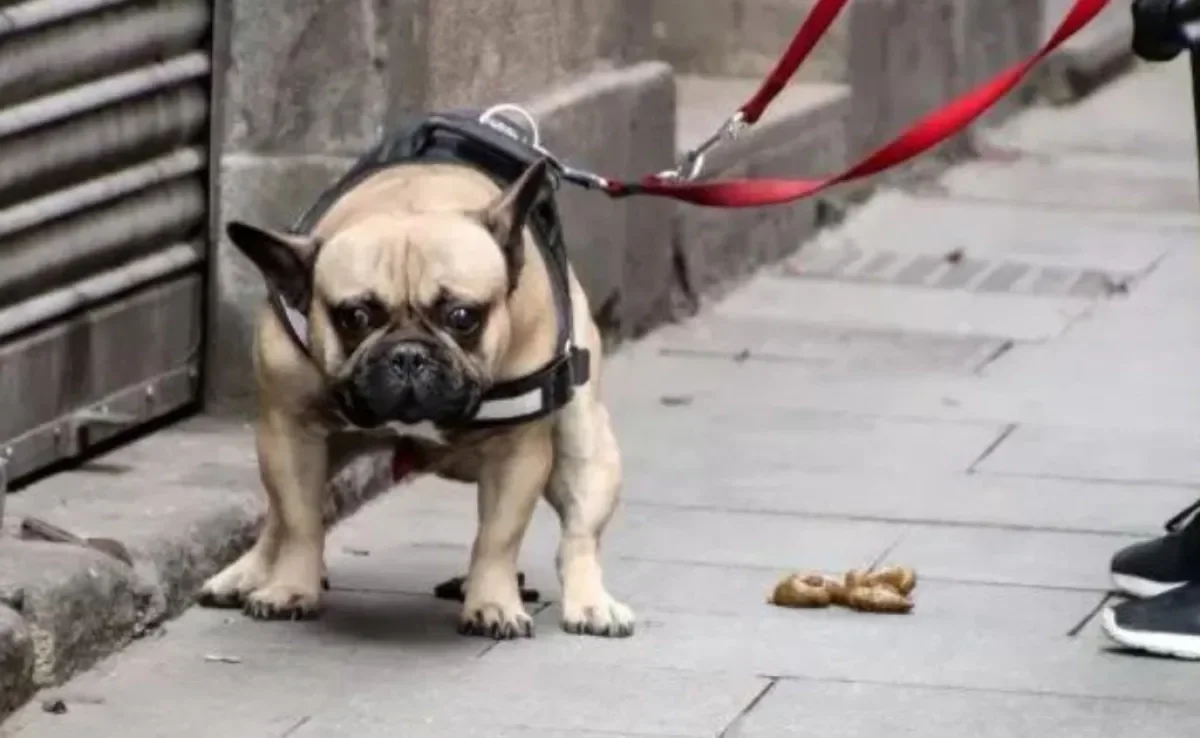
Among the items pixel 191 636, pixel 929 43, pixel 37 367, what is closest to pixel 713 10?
pixel 929 43

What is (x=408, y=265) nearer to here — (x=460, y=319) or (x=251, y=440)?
(x=460, y=319)

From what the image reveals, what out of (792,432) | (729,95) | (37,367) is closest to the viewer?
(37,367)

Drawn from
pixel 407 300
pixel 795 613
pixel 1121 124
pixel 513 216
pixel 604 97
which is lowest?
pixel 1121 124

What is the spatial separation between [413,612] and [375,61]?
1.74 meters

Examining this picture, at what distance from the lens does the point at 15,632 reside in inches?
207

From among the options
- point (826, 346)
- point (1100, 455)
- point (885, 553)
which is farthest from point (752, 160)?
point (885, 553)

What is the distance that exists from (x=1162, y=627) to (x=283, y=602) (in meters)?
1.66

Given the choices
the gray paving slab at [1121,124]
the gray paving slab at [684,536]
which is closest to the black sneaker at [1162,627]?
the gray paving slab at [684,536]

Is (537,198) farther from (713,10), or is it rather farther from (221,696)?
(713,10)

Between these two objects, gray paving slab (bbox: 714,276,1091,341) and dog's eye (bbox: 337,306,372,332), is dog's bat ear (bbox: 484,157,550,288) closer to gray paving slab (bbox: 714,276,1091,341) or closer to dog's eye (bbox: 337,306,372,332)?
dog's eye (bbox: 337,306,372,332)

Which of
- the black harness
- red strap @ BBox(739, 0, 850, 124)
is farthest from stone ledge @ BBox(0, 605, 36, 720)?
red strap @ BBox(739, 0, 850, 124)

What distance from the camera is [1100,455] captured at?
25.3 ft

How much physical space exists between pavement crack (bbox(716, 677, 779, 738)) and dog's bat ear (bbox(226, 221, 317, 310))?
1062 mm

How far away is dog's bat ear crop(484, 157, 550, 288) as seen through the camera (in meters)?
5.53
